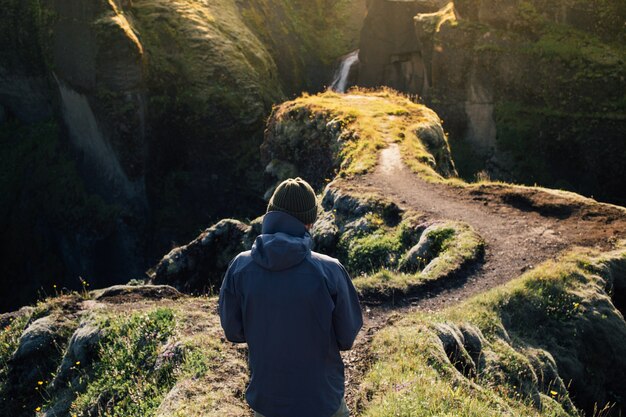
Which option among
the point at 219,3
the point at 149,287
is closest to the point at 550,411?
the point at 149,287

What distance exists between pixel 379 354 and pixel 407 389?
2.17 m

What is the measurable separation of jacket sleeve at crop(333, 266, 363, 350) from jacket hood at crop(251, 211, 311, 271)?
1.72 ft

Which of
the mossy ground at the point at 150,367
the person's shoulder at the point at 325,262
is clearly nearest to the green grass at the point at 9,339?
the mossy ground at the point at 150,367

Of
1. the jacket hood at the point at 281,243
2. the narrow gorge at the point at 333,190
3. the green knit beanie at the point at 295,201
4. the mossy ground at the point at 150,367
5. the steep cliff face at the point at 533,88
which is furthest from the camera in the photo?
the steep cliff face at the point at 533,88

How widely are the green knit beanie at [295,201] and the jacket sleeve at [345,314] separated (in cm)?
73

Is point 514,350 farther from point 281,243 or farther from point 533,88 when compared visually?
point 533,88

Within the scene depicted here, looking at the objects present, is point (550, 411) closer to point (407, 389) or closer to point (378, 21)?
point (407, 389)

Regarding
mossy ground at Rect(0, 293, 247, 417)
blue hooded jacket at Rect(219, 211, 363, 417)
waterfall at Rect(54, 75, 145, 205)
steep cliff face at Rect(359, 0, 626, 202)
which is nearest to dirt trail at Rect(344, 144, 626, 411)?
mossy ground at Rect(0, 293, 247, 417)

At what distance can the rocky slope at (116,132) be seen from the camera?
4500 centimetres

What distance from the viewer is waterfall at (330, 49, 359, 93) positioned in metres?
60.7

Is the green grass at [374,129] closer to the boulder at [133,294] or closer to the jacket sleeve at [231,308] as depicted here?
the boulder at [133,294]

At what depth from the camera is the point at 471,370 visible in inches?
462

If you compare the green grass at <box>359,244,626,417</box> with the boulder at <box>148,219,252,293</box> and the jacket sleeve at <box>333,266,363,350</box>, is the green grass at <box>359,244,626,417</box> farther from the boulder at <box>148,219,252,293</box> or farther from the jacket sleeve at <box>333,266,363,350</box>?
the boulder at <box>148,219,252,293</box>

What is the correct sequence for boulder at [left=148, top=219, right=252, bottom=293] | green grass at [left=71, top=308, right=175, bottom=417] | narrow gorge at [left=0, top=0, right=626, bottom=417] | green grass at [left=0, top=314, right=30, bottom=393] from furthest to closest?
boulder at [left=148, top=219, right=252, bottom=293] < green grass at [left=0, top=314, right=30, bottom=393] < narrow gorge at [left=0, top=0, right=626, bottom=417] < green grass at [left=71, top=308, right=175, bottom=417]
